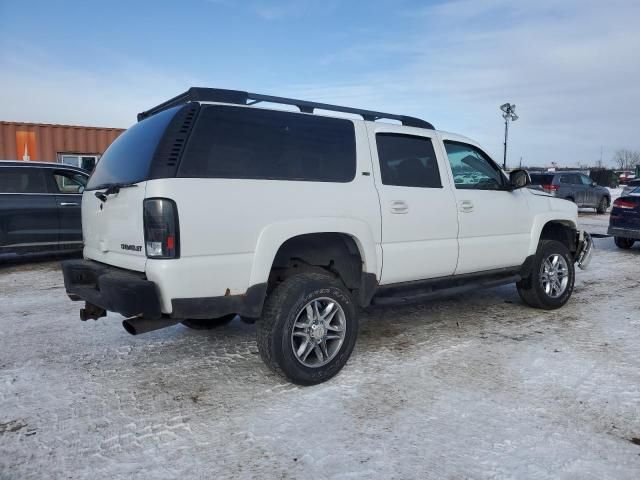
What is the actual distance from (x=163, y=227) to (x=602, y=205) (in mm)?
22074

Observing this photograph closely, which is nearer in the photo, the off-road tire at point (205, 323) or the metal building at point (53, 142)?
the off-road tire at point (205, 323)

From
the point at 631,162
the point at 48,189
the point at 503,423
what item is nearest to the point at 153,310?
the point at 503,423

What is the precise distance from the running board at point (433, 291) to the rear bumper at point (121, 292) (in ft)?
5.86

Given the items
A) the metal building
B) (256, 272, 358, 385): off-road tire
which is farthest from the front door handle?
the metal building

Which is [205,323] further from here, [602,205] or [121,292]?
[602,205]

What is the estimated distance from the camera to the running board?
3.89m

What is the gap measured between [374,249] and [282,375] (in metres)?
1.16

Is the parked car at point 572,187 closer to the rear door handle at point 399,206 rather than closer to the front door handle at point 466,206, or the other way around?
the front door handle at point 466,206

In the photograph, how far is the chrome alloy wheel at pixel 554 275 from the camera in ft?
17.3

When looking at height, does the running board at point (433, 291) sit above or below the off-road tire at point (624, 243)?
above

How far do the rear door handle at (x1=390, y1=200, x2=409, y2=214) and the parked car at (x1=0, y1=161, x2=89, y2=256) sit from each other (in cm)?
674

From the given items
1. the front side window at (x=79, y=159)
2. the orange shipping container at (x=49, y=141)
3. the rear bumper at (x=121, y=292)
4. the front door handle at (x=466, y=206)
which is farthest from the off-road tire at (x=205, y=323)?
the orange shipping container at (x=49, y=141)

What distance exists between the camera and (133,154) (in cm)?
326

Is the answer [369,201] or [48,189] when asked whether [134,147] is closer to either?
[369,201]
